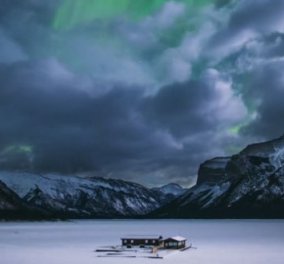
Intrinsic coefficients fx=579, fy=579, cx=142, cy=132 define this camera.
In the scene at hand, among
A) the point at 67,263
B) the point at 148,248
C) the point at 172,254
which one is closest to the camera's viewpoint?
the point at 67,263

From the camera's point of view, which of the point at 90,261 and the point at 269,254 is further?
the point at 269,254

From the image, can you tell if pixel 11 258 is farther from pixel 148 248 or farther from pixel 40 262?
pixel 148 248

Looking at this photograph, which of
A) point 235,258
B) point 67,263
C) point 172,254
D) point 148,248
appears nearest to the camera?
point 67,263

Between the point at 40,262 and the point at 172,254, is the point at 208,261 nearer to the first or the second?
the point at 172,254

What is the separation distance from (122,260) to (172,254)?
14.4m

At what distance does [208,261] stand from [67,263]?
74.6 ft

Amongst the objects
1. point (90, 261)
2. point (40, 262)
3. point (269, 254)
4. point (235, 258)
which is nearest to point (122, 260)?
point (90, 261)

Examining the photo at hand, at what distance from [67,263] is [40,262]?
279 inches

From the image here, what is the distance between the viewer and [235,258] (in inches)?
3900

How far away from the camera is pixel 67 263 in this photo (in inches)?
3536

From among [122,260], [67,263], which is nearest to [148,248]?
[122,260]

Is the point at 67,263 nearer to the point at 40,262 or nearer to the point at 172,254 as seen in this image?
the point at 40,262

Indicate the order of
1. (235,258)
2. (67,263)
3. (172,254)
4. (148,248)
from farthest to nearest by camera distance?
(148,248) → (172,254) → (235,258) → (67,263)

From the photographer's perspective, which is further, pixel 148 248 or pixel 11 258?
pixel 148 248
